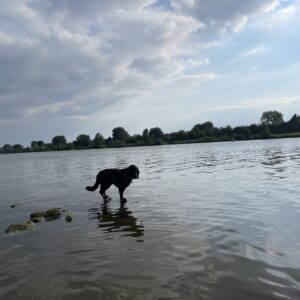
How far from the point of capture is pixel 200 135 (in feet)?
499

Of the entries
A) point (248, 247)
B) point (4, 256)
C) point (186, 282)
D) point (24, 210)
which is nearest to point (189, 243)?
point (248, 247)

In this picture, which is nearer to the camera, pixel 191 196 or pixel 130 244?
pixel 130 244

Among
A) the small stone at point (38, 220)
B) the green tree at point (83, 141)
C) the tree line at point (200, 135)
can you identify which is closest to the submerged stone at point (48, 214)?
the small stone at point (38, 220)

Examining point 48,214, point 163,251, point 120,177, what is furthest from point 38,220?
point 163,251

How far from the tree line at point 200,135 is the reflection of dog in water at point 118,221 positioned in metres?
125

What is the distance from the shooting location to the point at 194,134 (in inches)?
5999

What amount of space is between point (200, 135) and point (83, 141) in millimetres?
58047

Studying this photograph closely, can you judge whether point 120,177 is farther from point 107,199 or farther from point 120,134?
point 120,134

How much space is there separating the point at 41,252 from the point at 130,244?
2104mm

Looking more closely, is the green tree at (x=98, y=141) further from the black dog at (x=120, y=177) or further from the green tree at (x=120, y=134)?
the black dog at (x=120, y=177)

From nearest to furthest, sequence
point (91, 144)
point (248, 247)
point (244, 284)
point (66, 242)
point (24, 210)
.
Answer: point (244, 284)
point (248, 247)
point (66, 242)
point (24, 210)
point (91, 144)

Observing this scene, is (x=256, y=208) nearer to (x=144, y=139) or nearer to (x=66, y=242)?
(x=66, y=242)

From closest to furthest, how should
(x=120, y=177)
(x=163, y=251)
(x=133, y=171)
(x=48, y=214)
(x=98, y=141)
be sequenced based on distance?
1. (x=163, y=251)
2. (x=48, y=214)
3. (x=133, y=171)
4. (x=120, y=177)
5. (x=98, y=141)

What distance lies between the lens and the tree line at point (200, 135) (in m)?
140
